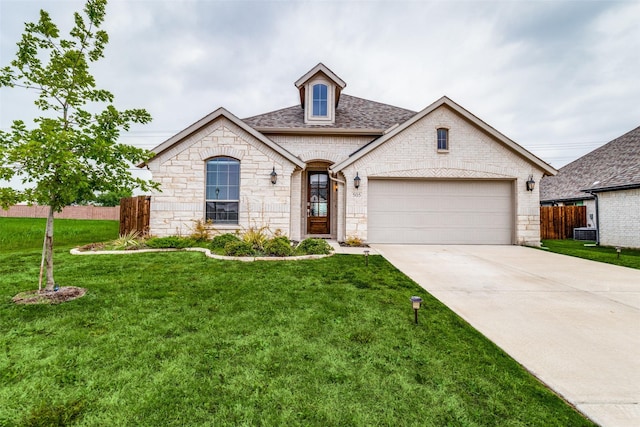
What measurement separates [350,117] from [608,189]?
11498 millimetres

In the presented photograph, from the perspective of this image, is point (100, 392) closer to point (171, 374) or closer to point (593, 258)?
point (171, 374)

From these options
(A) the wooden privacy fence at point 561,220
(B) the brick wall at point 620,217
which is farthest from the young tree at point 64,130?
(A) the wooden privacy fence at point 561,220

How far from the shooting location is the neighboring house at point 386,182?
10.1 m

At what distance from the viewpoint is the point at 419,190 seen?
35.3ft

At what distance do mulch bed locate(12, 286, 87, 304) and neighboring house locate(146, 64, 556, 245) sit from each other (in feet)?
18.5

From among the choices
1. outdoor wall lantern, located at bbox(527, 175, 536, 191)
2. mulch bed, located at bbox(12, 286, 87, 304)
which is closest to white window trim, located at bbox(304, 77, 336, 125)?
outdoor wall lantern, located at bbox(527, 175, 536, 191)

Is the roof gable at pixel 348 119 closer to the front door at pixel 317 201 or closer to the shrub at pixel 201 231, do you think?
the front door at pixel 317 201

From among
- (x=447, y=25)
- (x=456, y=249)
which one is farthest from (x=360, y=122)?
(x=456, y=249)

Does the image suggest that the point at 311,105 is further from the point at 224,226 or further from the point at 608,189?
the point at 608,189

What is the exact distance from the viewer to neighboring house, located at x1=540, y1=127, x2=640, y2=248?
436 inches

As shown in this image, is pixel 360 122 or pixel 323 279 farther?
pixel 360 122

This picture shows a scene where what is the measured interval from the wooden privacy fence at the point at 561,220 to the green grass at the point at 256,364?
48.2ft

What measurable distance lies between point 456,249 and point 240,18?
Result: 14021mm

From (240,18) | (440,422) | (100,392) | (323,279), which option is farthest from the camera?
(240,18)
